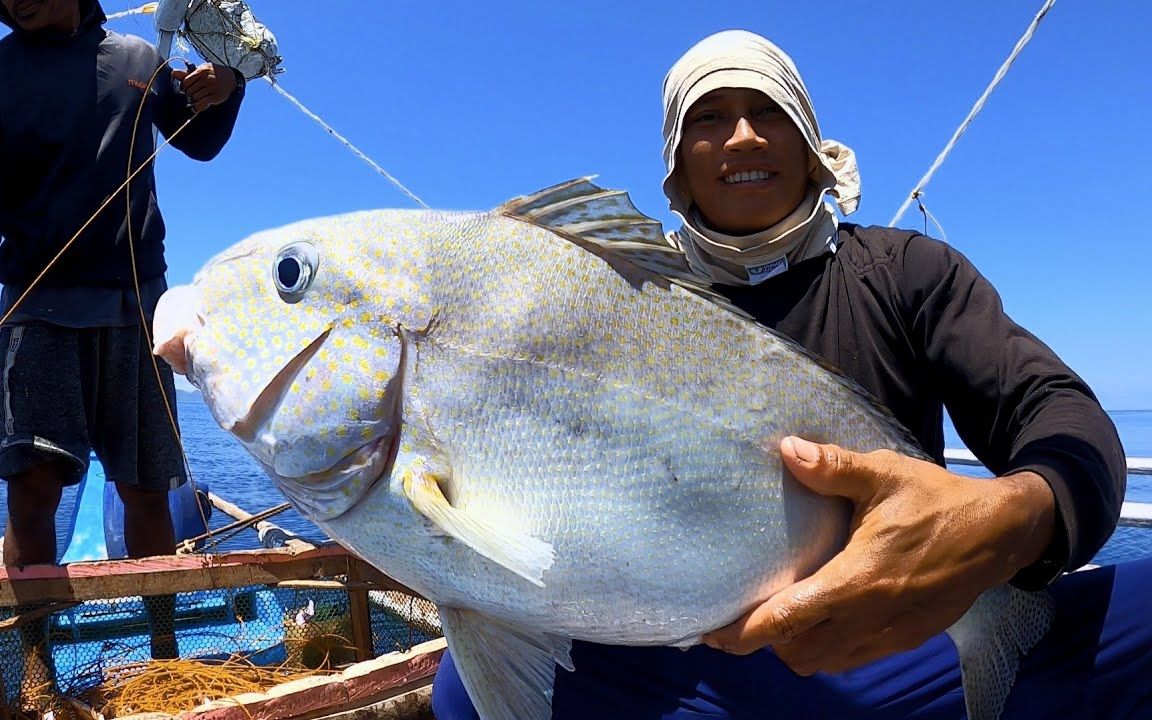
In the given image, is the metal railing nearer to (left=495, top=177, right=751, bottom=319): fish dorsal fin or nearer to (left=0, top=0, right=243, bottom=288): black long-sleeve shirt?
(left=495, top=177, right=751, bottom=319): fish dorsal fin

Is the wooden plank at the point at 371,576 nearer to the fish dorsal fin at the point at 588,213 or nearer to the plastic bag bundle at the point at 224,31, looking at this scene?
the fish dorsal fin at the point at 588,213

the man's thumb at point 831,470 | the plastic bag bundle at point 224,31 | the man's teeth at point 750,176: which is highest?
the plastic bag bundle at point 224,31

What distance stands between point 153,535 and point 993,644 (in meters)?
3.69

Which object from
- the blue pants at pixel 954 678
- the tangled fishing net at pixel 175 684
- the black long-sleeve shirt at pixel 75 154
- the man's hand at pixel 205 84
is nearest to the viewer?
the blue pants at pixel 954 678

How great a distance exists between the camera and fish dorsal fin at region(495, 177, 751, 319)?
1730mm

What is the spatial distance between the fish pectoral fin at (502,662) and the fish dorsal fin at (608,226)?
33.8 inches

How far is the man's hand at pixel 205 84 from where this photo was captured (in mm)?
3859

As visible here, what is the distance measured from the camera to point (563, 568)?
4.95ft

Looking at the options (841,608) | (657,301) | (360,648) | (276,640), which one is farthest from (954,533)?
(276,640)

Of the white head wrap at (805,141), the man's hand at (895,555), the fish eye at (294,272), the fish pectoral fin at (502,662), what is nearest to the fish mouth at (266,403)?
the fish eye at (294,272)

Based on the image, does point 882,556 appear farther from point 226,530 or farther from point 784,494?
point 226,530

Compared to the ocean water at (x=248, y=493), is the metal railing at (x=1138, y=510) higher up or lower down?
higher up

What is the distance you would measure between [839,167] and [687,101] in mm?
594

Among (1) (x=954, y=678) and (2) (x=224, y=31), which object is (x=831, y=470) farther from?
(2) (x=224, y=31)
